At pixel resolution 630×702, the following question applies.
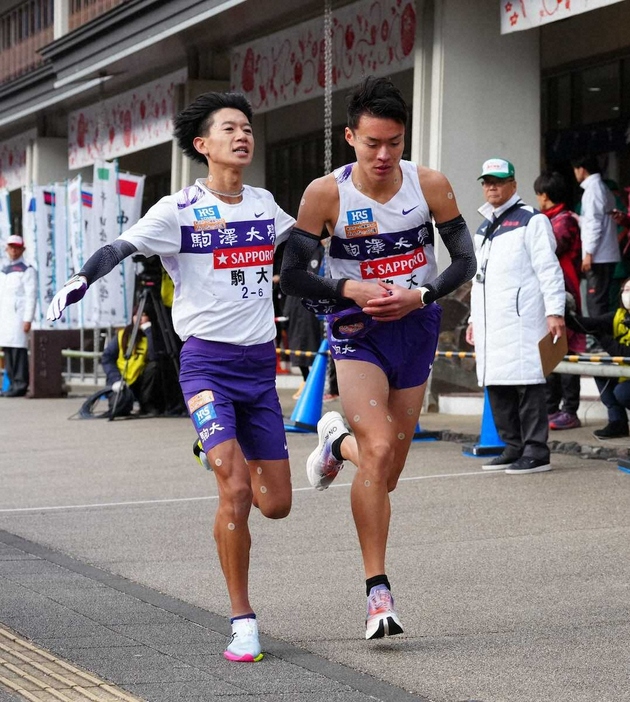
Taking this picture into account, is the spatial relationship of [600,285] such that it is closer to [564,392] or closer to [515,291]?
[564,392]

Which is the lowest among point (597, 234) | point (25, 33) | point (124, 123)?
point (597, 234)

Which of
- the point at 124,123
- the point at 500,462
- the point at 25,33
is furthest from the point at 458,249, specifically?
the point at 25,33

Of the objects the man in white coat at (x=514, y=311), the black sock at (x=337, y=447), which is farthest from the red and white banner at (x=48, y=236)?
the black sock at (x=337, y=447)

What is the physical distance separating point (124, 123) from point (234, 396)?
17.9m

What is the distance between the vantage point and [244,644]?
192 inches

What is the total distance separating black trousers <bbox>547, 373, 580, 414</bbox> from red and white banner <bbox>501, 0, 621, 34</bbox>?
306cm

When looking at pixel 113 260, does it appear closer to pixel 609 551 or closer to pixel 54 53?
pixel 609 551

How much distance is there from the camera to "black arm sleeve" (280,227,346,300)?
217 inches

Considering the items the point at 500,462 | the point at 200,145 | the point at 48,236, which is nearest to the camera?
the point at 200,145

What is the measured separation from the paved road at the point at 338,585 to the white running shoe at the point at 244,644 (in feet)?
0.17

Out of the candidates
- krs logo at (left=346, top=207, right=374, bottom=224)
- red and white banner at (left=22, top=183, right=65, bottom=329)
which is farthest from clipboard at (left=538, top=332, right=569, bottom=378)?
red and white banner at (left=22, top=183, right=65, bottom=329)

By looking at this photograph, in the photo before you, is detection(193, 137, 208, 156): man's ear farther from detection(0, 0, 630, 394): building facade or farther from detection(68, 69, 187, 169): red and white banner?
detection(68, 69, 187, 169): red and white banner

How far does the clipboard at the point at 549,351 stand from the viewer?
379 inches

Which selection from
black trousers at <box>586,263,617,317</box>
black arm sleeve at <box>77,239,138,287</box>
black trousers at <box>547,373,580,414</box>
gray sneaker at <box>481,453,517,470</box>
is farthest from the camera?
black trousers at <box>586,263,617,317</box>
